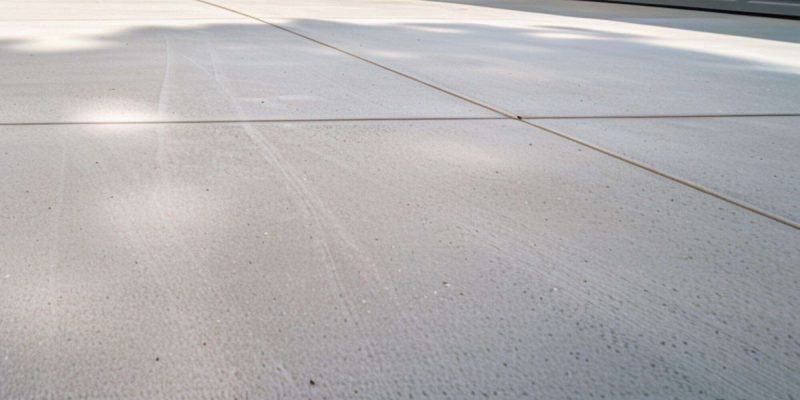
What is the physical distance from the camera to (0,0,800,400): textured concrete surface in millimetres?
1162

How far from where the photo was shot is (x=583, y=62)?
4.97 m

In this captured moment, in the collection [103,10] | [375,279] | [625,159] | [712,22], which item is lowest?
[375,279]

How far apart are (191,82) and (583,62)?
2.80m

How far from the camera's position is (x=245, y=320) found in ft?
4.23

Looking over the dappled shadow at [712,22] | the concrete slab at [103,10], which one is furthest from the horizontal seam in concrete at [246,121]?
the dappled shadow at [712,22]

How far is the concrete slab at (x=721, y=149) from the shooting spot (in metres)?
2.18

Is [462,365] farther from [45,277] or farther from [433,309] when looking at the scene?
[45,277]

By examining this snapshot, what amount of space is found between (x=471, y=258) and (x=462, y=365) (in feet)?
1.52

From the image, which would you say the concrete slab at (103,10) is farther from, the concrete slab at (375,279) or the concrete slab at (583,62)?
the concrete slab at (375,279)

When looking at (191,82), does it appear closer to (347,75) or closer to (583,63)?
(347,75)

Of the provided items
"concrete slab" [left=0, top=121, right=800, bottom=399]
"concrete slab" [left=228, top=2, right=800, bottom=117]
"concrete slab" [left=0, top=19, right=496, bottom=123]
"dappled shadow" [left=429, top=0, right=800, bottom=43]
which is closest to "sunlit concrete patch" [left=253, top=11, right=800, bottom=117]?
"concrete slab" [left=228, top=2, right=800, bottom=117]

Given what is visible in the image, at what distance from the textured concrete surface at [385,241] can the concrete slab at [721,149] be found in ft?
0.05

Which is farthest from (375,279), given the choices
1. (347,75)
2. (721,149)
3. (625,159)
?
(347,75)

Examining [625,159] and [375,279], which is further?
[625,159]
